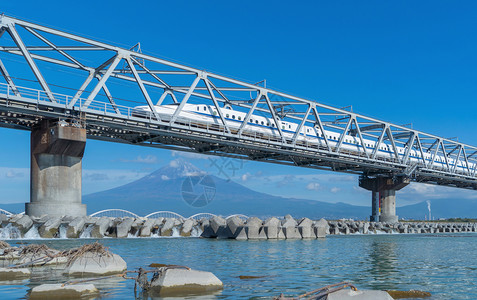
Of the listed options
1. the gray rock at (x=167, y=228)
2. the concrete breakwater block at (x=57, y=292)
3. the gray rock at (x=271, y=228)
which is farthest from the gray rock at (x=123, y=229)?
the concrete breakwater block at (x=57, y=292)

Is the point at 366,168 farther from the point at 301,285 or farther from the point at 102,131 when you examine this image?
the point at 301,285

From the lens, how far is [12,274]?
15.3 metres

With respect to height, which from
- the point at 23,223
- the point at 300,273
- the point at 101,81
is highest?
the point at 101,81

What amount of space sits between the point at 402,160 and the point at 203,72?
4909cm

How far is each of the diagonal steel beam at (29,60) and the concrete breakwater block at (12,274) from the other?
28.7 metres

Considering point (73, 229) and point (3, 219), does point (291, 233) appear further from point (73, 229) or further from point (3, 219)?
point (3, 219)

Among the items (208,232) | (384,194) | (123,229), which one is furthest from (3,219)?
(384,194)

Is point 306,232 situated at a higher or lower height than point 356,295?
lower

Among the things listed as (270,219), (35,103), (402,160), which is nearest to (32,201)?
(35,103)

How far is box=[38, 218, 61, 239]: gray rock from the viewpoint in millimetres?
36528

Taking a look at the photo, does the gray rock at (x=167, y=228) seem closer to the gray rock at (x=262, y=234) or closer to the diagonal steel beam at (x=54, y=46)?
the gray rock at (x=262, y=234)

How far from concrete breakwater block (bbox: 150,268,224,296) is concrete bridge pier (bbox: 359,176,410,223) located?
77865 mm

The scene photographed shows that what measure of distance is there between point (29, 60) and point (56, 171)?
31.3 ft

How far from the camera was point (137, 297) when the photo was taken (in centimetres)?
1232
